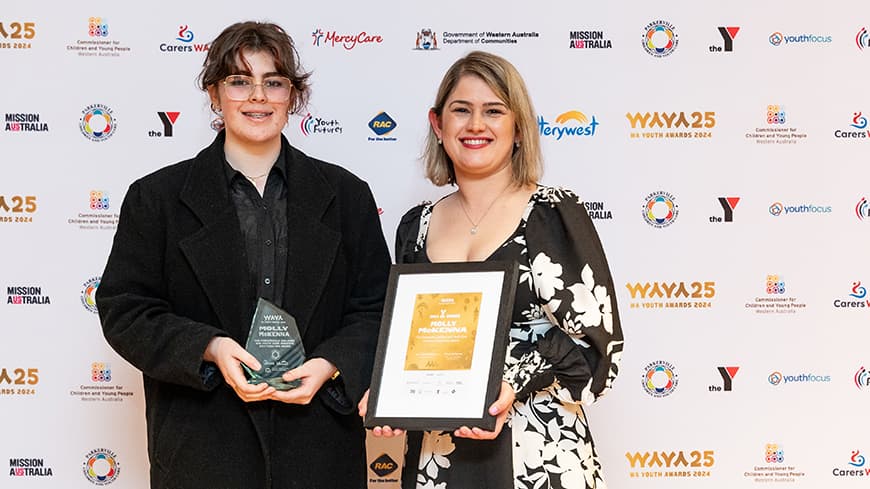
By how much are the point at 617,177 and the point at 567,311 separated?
1.08 meters

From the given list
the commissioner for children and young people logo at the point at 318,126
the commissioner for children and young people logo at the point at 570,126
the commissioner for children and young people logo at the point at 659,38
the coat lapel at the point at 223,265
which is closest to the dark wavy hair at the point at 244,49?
the coat lapel at the point at 223,265

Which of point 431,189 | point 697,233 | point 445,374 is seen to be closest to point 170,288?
point 445,374

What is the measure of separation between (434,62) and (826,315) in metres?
1.41

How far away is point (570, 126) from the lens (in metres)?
2.80

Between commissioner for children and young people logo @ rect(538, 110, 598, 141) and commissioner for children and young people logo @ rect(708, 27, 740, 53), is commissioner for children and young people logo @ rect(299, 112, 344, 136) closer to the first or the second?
commissioner for children and young people logo @ rect(538, 110, 598, 141)

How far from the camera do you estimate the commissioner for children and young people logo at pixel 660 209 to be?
111 inches

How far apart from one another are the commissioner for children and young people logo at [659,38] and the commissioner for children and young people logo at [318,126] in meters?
0.96

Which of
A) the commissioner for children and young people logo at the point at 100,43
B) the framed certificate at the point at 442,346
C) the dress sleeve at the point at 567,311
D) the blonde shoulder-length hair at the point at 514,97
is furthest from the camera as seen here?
the commissioner for children and young people logo at the point at 100,43

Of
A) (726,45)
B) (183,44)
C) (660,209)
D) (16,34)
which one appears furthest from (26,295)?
(726,45)

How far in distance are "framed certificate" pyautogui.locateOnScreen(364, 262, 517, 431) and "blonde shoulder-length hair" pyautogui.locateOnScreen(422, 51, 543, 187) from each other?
30 cm

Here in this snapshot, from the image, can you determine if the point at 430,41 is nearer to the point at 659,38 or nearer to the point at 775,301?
the point at 659,38

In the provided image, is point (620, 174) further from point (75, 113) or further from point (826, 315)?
point (75, 113)

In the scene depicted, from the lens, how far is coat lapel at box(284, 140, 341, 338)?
1.88m

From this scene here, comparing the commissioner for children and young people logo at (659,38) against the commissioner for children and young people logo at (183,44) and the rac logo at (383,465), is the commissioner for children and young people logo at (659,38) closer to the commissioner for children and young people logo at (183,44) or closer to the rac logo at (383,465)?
the commissioner for children and young people logo at (183,44)
